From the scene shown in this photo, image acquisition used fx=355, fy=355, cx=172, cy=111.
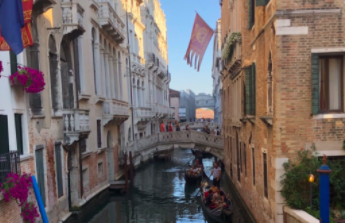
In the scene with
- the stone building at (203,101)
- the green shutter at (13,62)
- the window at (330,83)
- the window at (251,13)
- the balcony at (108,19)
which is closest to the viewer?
the window at (330,83)

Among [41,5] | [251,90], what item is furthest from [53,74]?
[251,90]

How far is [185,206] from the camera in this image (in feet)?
45.6

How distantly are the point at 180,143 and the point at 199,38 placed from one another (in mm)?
6856

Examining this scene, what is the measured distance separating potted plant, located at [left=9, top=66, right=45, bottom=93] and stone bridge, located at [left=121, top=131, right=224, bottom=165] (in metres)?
11.9

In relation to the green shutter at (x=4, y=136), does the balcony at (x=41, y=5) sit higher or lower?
higher

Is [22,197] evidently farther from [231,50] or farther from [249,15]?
[231,50]

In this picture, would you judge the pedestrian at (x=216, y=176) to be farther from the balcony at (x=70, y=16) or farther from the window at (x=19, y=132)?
the window at (x=19, y=132)

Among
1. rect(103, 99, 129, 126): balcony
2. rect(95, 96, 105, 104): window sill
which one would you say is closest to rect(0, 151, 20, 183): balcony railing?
rect(95, 96, 105, 104): window sill

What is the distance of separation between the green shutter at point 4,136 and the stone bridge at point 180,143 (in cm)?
1228

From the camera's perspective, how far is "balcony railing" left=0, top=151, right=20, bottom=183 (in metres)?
6.45

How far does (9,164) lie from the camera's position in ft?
21.9

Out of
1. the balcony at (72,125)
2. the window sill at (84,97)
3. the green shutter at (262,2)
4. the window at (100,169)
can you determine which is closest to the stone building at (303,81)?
the green shutter at (262,2)

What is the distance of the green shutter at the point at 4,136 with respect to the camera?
6.86 metres

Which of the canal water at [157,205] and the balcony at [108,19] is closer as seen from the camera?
the canal water at [157,205]
